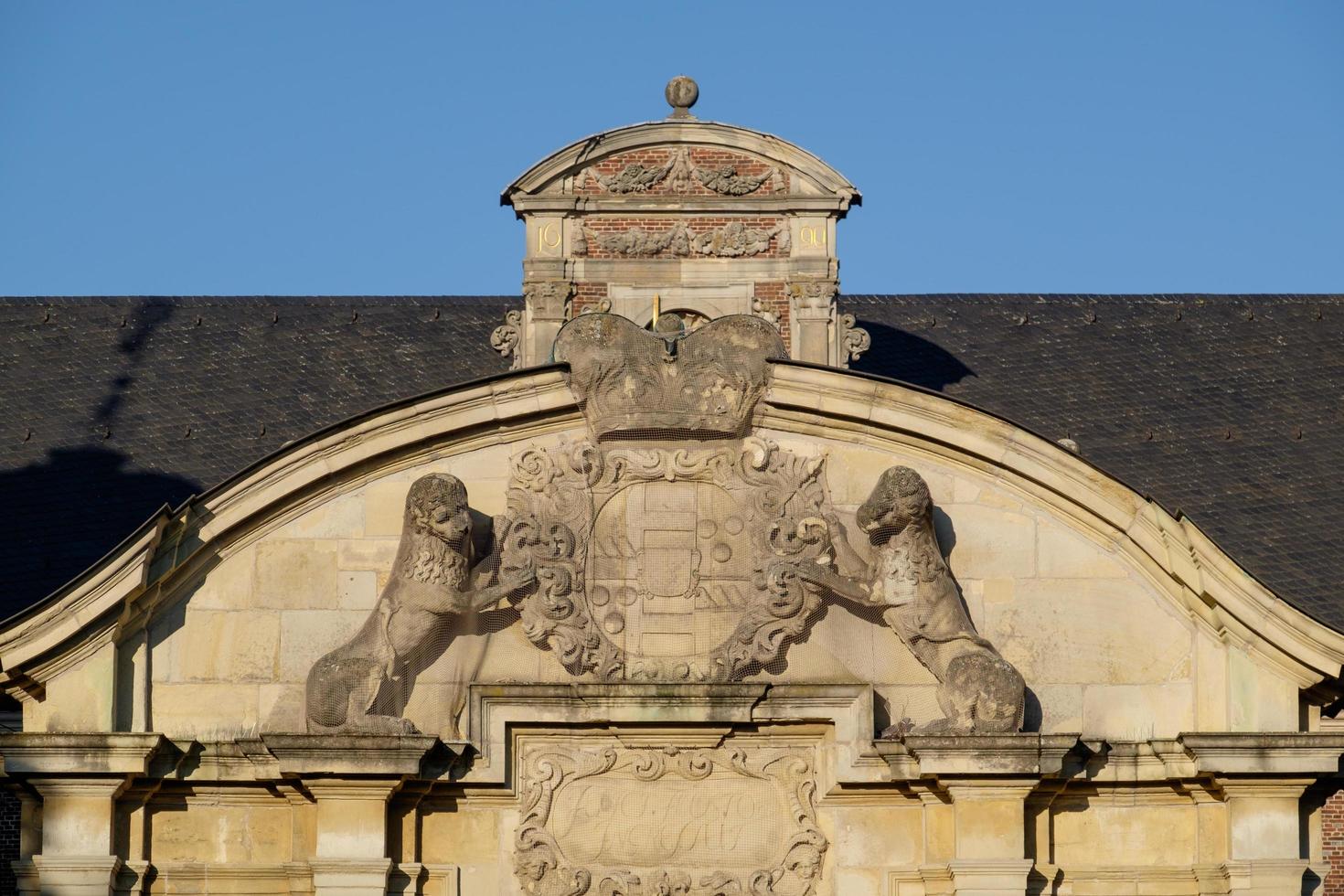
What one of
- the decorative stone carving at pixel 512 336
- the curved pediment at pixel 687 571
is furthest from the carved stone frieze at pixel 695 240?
the curved pediment at pixel 687 571

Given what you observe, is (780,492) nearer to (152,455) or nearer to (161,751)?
(161,751)

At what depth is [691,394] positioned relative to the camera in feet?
58.7

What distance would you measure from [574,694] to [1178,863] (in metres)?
3.73

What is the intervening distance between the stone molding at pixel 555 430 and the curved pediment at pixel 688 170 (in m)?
7.33

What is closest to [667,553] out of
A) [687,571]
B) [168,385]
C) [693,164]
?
[687,571]

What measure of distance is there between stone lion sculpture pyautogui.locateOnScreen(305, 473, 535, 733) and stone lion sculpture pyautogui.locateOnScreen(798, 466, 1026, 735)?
6.36 feet

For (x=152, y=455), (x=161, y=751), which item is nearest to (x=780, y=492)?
(x=161, y=751)

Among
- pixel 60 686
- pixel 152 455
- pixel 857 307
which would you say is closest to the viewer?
pixel 60 686

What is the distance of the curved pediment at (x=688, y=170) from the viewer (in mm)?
24969

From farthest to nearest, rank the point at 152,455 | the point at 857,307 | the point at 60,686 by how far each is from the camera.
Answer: the point at 857,307, the point at 152,455, the point at 60,686

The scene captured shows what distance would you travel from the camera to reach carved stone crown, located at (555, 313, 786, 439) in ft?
58.6

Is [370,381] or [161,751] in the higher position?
[370,381]

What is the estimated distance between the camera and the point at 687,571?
1784cm

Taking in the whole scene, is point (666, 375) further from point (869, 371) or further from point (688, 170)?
point (869, 371)
